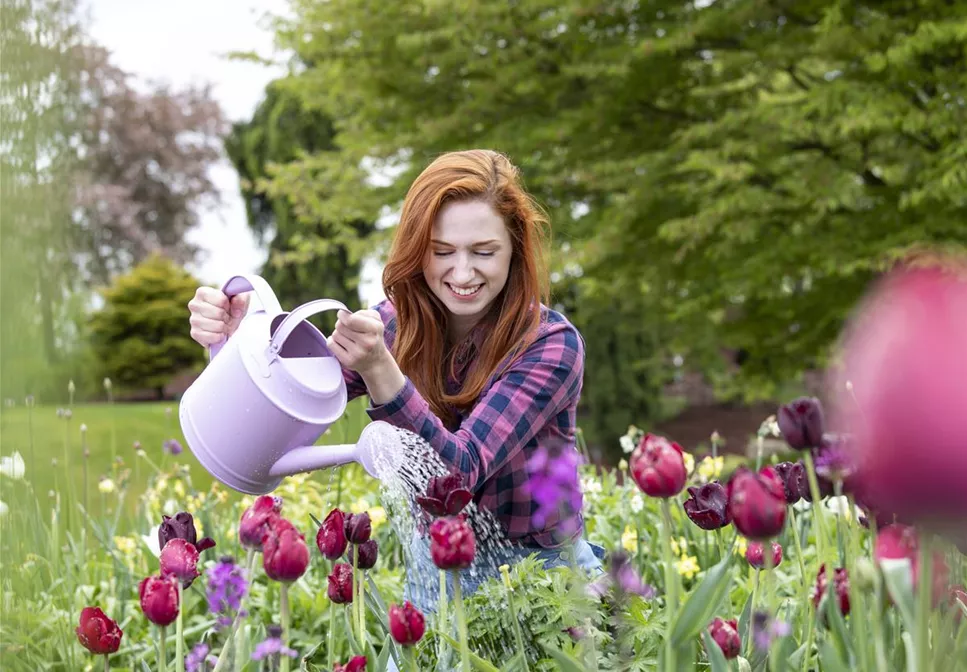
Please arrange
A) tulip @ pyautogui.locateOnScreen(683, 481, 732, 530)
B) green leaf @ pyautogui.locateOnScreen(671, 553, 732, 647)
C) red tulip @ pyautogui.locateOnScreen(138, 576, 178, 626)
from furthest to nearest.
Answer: tulip @ pyautogui.locateOnScreen(683, 481, 732, 530)
red tulip @ pyautogui.locateOnScreen(138, 576, 178, 626)
green leaf @ pyautogui.locateOnScreen(671, 553, 732, 647)

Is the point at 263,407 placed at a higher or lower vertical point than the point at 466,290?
lower

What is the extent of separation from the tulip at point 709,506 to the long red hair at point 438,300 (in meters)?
0.56

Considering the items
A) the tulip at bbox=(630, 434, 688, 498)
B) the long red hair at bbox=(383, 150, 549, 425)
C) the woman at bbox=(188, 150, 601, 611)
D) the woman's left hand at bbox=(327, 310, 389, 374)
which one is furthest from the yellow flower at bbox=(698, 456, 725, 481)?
the tulip at bbox=(630, 434, 688, 498)

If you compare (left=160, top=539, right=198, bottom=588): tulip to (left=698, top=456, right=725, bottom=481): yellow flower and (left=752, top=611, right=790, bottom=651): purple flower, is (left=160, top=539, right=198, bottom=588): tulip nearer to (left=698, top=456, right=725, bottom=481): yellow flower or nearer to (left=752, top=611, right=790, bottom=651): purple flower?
(left=752, top=611, right=790, bottom=651): purple flower

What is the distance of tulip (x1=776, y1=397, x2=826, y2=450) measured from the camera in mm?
952

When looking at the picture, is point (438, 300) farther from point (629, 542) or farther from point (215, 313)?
point (629, 542)

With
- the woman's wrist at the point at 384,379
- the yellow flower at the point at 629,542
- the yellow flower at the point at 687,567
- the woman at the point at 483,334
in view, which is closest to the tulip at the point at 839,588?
the woman at the point at 483,334

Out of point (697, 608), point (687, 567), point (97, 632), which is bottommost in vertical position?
point (687, 567)

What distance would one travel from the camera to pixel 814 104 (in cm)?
607

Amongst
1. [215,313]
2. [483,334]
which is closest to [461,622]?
[215,313]

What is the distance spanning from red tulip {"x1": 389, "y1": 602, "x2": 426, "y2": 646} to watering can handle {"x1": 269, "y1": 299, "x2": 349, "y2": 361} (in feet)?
1.44

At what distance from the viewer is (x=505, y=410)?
1.69 metres

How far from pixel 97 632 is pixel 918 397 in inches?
40.5

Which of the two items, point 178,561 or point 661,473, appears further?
point 178,561
